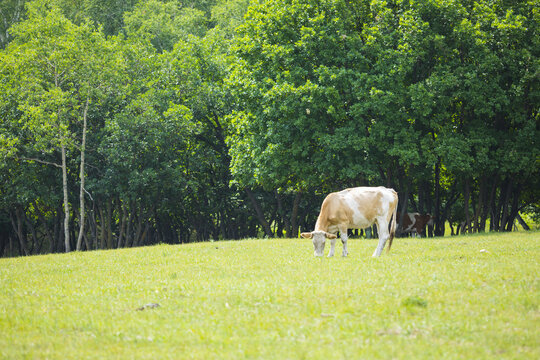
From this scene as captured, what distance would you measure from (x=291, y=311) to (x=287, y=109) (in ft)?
73.6

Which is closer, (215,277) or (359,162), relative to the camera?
(215,277)

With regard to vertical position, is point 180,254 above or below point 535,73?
below

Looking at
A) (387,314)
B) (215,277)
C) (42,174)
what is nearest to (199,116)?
(42,174)

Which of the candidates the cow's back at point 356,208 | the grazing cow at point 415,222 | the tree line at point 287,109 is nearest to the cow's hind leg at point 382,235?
the cow's back at point 356,208

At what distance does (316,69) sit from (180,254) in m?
14.5

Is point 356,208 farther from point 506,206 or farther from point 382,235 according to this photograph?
point 506,206

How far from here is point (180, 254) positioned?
24.3 m

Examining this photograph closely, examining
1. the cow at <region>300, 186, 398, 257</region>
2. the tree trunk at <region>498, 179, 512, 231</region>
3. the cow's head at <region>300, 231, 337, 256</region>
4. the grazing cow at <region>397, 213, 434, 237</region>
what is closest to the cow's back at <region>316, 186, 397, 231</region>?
the cow at <region>300, 186, 398, 257</region>

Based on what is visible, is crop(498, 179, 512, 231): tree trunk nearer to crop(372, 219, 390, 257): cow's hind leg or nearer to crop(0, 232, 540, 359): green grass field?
crop(0, 232, 540, 359): green grass field

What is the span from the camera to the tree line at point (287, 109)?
3225cm

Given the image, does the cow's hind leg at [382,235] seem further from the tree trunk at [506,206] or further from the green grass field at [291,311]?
the tree trunk at [506,206]

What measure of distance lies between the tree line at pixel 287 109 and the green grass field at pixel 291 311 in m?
15.3

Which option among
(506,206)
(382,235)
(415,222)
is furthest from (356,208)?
(415,222)

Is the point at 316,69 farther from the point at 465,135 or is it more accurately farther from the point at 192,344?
the point at 192,344
